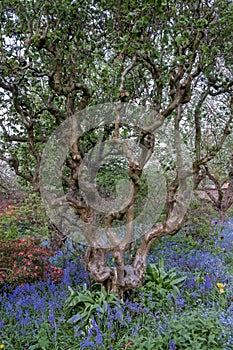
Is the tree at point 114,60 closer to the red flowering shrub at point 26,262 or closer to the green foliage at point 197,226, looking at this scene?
the red flowering shrub at point 26,262

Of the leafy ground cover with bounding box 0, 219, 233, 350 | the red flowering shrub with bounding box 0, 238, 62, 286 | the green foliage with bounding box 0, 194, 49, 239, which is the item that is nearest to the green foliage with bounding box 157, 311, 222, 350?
the leafy ground cover with bounding box 0, 219, 233, 350

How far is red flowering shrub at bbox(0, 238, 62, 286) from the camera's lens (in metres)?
4.02

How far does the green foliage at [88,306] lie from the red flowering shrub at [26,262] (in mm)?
682

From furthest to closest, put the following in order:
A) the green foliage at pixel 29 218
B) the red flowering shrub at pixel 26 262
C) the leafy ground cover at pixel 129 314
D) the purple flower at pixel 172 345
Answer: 1. the green foliage at pixel 29 218
2. the red flowering shrub at pixel 26 262
3. the leafy ground cover at pixel 129 314
4. the purple flower at pixel 172 345

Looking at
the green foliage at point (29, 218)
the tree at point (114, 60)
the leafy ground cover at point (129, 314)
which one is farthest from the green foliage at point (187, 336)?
the green foliage at point (29, 218)

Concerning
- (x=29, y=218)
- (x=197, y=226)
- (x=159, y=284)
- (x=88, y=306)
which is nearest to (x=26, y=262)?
(x=88, y=306)

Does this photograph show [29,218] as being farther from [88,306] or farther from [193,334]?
[193,334]

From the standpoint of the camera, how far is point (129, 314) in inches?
137

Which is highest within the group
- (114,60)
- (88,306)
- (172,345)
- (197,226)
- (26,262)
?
(114,60)

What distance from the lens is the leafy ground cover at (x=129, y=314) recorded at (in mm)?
2930

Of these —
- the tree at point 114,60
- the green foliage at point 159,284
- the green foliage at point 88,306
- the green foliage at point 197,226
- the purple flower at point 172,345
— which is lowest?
the purple flower at point 172,345

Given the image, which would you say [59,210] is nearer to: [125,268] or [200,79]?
[125,268]

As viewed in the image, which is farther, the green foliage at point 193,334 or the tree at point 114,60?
the tree at point 114,60

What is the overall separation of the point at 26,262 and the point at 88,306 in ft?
3.49
